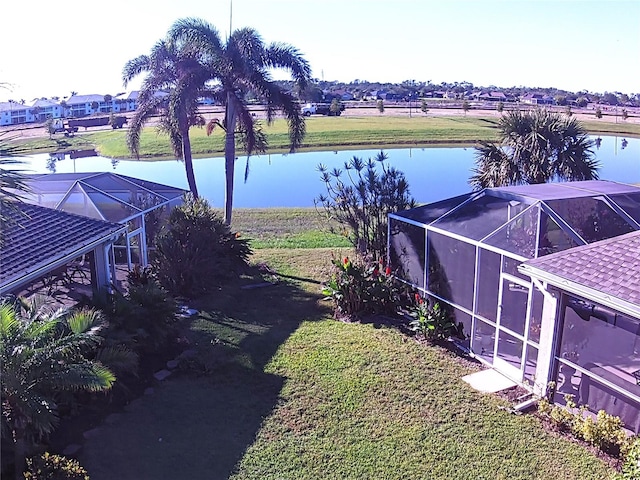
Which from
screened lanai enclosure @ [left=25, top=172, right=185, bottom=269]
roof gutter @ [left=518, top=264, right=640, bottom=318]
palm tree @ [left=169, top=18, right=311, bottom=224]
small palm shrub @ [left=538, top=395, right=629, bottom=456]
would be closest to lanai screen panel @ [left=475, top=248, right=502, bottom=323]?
roof gutter @ [left=518, top=264, right=640, bottom=318]

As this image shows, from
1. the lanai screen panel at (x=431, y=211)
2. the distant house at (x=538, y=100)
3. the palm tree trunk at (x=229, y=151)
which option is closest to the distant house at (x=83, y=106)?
the distant house at (x=538, y=100)

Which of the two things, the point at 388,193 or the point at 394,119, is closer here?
the point at 388,193

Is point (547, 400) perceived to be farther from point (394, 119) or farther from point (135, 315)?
point (394, 119)

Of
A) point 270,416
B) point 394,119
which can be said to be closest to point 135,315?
point 270,416

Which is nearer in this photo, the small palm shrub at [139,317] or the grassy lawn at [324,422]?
the grassy lawn at [324,422]

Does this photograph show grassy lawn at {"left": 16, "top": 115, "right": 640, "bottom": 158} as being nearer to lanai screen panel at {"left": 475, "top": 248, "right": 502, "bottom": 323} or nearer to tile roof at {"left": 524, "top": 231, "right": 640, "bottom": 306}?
lanai screen panel at {"left": 475, "top": 248, "right": 502, "bottom": 323}

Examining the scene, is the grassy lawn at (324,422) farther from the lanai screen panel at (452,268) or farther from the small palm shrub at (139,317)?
the lanai screen panel at (452,268)
